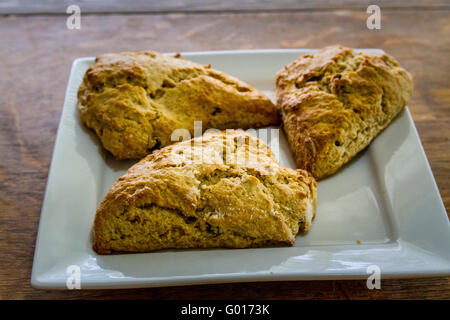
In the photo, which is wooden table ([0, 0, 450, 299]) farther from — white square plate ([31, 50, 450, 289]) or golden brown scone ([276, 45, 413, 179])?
golden brown scone ([276, 45, 413, 179])

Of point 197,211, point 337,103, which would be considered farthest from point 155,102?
point 337,103

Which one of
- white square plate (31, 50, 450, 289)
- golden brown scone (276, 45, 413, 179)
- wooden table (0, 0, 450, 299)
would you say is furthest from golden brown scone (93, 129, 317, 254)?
wooden table (0, 0, 450, 299)

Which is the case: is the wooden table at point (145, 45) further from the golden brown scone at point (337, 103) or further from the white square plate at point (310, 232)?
the golden brown scone at point (337, 103)

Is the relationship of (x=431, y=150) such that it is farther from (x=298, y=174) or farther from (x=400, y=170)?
(x=298, y=174)

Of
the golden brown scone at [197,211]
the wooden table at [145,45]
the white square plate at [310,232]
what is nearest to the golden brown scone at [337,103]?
the white square plate at [310,232]

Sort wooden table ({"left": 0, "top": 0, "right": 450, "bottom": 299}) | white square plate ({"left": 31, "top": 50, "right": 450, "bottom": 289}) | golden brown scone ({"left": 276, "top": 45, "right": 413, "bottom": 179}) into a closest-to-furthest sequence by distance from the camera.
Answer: white square plate ({"left": 31, "top": 50, "right": 450, "bottom": 289})
golden brown scone ({"left": 276, "top": 45, "right": 413, "bottom": 179})
wooden table ({"left": 0, "top": 0, "right": 450, "bottom": 299})

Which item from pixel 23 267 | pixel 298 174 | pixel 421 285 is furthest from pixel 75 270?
pixel 421 285
